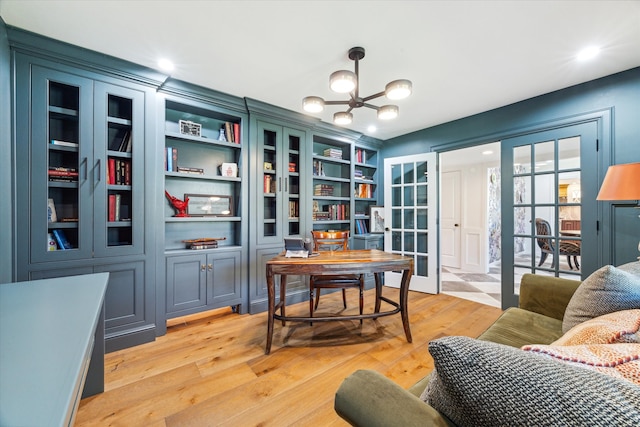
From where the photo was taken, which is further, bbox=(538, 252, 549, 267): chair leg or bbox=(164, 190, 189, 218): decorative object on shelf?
bbox=(538, 252, 549, 267): chair leg

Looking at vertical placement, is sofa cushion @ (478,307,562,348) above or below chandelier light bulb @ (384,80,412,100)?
below

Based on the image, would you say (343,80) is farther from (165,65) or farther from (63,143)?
(63,143)

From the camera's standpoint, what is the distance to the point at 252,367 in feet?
6.34

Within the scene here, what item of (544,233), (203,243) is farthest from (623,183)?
(203,243)

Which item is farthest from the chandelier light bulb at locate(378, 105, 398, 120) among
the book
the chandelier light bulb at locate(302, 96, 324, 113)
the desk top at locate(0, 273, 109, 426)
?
the book

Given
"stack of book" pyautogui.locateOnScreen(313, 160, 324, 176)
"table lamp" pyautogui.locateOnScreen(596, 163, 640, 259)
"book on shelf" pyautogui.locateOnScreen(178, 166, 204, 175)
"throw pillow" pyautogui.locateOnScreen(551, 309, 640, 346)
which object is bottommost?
"throw pillow" pyautogui.locateOnScreen(551, 309, 640, 346)

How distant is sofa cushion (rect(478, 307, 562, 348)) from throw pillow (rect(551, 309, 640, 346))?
547 mm

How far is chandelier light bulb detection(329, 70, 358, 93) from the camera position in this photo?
1.74 m

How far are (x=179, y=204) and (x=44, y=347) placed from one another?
83.2 inches

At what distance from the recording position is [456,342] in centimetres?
60

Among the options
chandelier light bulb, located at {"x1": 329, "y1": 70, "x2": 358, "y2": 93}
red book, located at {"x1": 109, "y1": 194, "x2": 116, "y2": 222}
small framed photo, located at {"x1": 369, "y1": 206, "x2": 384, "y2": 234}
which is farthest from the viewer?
small framed photo, located at {"x1": 369, "y1": 206, "x2": 384, "y2": 234}

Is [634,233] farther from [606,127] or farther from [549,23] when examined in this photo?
[549,23]

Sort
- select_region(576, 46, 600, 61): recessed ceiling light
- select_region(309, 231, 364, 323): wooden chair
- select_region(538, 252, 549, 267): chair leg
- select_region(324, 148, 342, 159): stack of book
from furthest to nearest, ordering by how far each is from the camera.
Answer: select_region(324, 148, 342, 159): stack of book → select_region(538, 252, 549, 267): chair leg → select_region(309, 231, 364, 323): wooden chair → select_region(576, 46, 600, 61): recessed ceiling light

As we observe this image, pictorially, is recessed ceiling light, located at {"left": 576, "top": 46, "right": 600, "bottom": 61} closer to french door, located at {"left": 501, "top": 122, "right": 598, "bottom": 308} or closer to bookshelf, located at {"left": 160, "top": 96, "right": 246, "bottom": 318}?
french door, located at {"left": 501, "top": 122, "right": 598, "bottom": 308}
